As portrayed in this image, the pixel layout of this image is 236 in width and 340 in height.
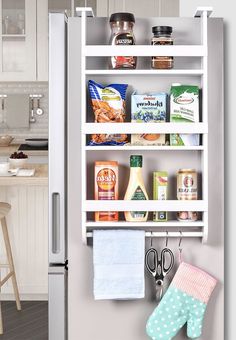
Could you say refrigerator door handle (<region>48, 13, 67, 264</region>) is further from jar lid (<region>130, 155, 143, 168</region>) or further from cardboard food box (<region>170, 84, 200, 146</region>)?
cardboard food box (<region>170, 84, 200, 146</region>)

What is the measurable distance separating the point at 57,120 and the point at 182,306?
2.04ft

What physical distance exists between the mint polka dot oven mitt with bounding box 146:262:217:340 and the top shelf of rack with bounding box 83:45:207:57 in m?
0.58

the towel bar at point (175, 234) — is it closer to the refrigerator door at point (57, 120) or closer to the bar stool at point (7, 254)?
the refrigerator door at point (57, 120)

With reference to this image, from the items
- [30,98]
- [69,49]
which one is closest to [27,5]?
[30,98]

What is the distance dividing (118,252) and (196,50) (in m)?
0.59

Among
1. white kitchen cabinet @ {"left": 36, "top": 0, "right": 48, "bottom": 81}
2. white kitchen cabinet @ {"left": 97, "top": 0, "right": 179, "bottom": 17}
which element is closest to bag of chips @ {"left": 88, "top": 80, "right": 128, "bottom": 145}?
white kitchen cabinet @ {"left": 36, "top": 0, "right": 48, "bottom": 81}

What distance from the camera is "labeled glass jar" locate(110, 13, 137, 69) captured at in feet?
5.96

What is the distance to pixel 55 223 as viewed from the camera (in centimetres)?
192

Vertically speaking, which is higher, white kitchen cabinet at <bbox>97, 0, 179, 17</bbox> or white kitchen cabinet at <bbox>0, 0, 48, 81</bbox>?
white kitchen cabinet at <bbox>97, 0, 179, 17</bbox>

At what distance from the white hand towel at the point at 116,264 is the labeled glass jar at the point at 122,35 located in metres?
0.46

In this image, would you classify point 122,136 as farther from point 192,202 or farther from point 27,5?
point 27,5

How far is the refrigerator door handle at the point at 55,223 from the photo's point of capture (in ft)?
6.24

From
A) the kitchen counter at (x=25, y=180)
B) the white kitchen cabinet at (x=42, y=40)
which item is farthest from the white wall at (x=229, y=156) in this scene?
the white kitchen cabinet at (x=42, y=40)

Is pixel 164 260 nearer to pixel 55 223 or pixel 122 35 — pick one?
pixel 55 223
